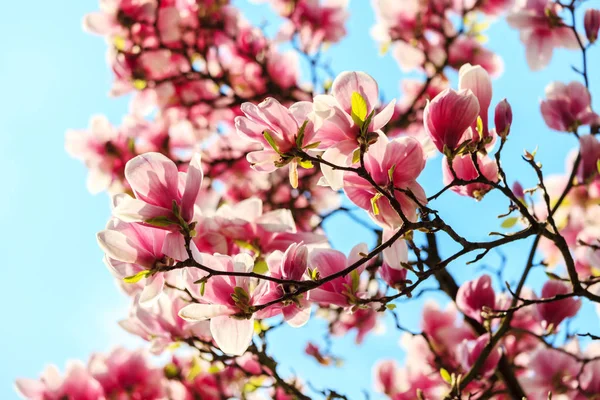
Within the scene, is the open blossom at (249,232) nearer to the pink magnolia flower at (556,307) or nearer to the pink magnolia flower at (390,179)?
the pink magnolia flower at (390,179)

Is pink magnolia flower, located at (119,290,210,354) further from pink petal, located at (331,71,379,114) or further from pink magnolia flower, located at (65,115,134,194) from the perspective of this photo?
pink magnolia flower, located at (65,115,134,194)

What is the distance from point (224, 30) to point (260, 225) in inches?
64.3

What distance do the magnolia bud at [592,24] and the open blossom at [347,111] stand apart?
0.96 meters

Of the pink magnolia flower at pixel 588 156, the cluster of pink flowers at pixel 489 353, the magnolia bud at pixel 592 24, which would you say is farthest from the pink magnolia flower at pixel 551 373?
the magnolia bud at pixel 592 24

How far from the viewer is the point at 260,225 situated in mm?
1152

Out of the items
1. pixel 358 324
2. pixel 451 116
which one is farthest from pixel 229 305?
pixel 358 324

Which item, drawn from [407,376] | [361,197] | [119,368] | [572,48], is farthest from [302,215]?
[361,197]

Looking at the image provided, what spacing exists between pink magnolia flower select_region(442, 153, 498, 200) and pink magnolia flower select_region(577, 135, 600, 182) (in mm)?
482

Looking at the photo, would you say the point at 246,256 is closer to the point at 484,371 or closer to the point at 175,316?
the point at 175,316

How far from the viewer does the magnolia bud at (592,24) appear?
1.46 metres

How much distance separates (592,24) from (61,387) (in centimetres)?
187

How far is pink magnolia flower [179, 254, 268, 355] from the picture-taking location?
2.77 ft

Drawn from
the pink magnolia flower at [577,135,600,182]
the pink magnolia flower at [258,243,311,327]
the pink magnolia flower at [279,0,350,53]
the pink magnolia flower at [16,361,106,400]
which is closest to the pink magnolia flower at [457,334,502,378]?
the pink magnolia flower at [577,135,600,182]

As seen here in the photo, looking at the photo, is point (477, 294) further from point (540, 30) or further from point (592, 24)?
point (540, 30)
